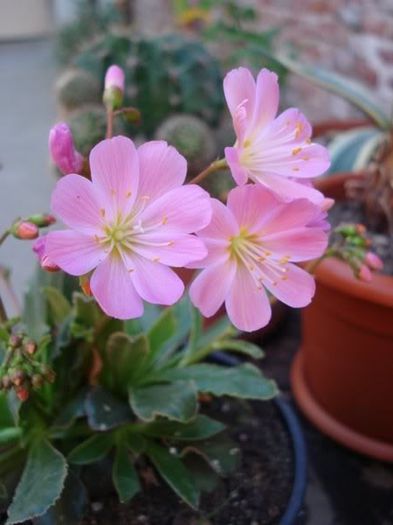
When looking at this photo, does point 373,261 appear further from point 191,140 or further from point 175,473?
point 191,140

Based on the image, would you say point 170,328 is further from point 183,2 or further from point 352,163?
point 183,2

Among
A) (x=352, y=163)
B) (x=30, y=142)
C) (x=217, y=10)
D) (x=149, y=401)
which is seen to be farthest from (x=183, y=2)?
(x=149, y=401)

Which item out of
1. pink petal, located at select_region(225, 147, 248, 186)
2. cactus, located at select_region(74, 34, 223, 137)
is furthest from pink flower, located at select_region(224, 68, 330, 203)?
cactus, located at select_region(74, 34, 223, 137)

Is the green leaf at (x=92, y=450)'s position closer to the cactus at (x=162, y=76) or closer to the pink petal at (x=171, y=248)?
the pink petal at (x=171, y=248)

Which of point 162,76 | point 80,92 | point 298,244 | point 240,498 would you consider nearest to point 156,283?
point 298,244

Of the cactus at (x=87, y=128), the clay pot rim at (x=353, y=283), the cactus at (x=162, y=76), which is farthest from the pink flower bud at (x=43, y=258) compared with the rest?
the cactus at (x=162, y=76)

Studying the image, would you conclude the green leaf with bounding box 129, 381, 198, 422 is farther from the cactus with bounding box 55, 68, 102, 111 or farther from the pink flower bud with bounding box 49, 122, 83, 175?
the cactus with bounding box 55, 68, 102, 111
